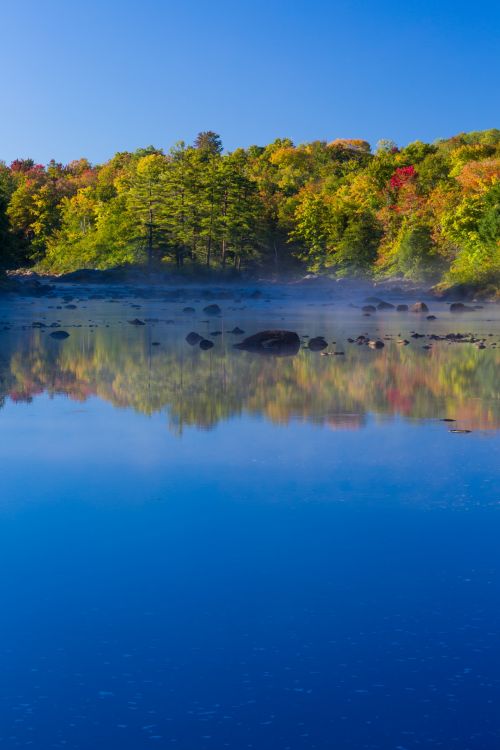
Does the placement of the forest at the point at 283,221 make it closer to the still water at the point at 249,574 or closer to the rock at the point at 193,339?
the rock at the point at 193,339

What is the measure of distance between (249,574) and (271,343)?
12.5 meters

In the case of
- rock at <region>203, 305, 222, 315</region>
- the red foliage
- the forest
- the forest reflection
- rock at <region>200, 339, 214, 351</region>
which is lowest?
the forest reflection

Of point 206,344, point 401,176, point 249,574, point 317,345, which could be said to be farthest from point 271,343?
point 401,176

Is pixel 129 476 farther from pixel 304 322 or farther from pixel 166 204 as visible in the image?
pixel 166 204

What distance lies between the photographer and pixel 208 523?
514 cm

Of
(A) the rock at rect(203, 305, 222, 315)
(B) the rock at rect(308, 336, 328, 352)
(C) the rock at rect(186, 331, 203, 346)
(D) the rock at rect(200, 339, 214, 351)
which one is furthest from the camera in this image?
(A) the rock at rect(203, 305, 222, 315)

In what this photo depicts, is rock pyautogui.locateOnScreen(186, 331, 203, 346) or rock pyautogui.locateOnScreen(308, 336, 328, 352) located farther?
rock pyautogui.locateOnScreen(186, 331, 203, 346)

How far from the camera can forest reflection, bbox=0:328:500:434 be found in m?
9.32

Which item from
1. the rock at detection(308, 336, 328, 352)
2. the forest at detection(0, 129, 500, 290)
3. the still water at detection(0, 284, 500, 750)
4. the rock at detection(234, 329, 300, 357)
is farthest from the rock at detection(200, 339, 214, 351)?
the forest at detection(0, 129, 500, 290)

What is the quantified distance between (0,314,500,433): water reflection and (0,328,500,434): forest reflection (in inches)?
0.5

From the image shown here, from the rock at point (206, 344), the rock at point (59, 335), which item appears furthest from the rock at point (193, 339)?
the rock at point (59, 335)

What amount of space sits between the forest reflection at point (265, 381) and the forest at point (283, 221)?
31.3m

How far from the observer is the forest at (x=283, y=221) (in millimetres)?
54000

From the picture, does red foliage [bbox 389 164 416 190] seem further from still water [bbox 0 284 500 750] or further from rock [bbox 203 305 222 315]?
still water [bbox 0 284 500 750]
